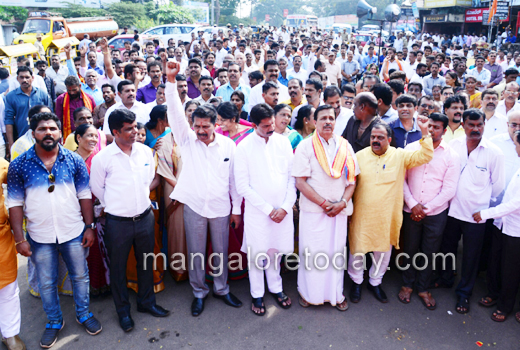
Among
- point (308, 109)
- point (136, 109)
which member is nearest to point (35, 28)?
point (136, 109)

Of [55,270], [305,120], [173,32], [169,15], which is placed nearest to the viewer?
[55,270]

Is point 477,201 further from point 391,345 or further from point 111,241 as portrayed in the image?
point 111,241

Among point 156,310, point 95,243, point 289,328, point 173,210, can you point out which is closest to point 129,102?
point 173,210

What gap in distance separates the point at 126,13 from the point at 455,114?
113 ft

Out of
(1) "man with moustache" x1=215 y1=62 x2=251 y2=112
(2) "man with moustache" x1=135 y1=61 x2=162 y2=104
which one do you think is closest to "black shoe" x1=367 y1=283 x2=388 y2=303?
(1) "man with moustache" x1=215 y1=62 x2=251 y2=112

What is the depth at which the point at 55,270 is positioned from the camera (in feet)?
10.1

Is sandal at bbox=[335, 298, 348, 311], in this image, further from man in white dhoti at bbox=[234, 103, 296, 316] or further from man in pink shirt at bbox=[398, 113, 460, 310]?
man in white dhoti at bbox=[234, 103, 296, 316]

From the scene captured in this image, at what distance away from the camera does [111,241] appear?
3.18 meters

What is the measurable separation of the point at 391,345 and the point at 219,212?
177 cm

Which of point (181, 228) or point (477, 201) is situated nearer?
point (477, 201)

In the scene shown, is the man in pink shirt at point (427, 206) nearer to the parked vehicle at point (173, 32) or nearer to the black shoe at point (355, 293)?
the black shoe at point (355, 293)

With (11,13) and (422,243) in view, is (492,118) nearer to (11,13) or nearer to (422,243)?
(422,243)

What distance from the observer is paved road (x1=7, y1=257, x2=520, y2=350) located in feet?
10.4

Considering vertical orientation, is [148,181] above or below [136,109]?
below
